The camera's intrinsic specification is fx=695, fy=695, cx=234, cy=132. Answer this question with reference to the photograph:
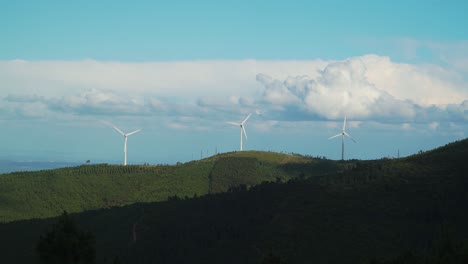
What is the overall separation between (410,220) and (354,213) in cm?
999

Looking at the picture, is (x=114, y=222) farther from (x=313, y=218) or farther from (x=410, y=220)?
(x=410, y=220)

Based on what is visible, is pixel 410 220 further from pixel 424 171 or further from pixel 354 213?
pixel 424 171

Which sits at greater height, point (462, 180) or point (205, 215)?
A: point (462, 180)

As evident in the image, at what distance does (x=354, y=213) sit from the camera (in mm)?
126438

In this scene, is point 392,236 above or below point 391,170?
below

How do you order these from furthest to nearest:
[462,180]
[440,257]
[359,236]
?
1. [462,180]
2. [359,236]
3. [440,257]

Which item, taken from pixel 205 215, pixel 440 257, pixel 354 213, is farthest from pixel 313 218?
pixel 440 257

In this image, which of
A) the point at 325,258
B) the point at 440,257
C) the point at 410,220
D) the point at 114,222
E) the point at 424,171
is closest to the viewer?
the point at 440,257

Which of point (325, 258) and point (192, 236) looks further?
point (192, 236)

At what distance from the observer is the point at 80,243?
6588cm

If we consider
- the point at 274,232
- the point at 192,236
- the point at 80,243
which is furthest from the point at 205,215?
the point at 80,243

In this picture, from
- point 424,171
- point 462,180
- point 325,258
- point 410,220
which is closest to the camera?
point 325,258

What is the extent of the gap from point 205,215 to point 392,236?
4619 cm

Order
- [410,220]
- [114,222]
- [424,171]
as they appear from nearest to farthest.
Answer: [410,220] < [424,171] < [114,222]
